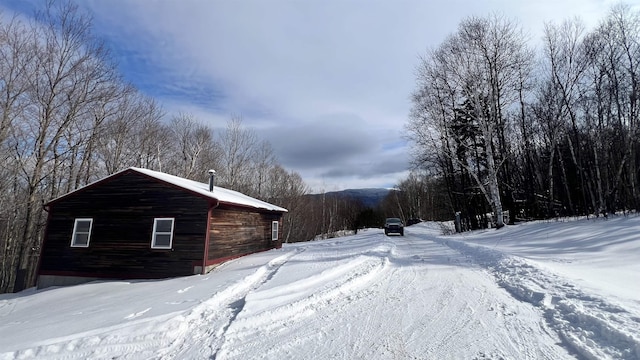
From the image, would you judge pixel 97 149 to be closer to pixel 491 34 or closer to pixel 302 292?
pixel 302 292

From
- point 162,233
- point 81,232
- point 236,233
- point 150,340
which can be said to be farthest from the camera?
point 236,233

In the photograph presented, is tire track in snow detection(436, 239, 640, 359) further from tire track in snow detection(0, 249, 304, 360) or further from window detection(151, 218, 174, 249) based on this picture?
window detection(151, 218, 174, 249)

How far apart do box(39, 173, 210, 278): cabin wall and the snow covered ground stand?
2.63m

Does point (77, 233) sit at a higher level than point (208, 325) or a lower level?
higher

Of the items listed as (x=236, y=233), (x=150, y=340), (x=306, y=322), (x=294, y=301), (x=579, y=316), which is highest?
(x=236, y=233)

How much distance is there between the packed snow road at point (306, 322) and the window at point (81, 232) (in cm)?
469

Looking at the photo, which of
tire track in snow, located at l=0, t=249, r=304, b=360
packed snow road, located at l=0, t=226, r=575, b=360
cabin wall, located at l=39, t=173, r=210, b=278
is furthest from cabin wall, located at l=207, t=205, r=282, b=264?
tire track in snow, located at l=0, t=249, r=304, b=360

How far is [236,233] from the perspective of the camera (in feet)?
47.3

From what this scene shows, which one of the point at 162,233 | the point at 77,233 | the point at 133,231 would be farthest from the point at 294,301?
the point at 77,233

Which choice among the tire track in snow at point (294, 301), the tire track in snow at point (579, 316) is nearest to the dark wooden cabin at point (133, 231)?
the tire track in snow at point (294, 301)

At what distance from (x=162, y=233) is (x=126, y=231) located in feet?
5.34

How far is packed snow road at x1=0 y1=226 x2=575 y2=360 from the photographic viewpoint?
3.89 m

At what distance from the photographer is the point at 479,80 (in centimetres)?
1867

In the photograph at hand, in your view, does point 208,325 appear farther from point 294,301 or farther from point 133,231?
point 133,231
